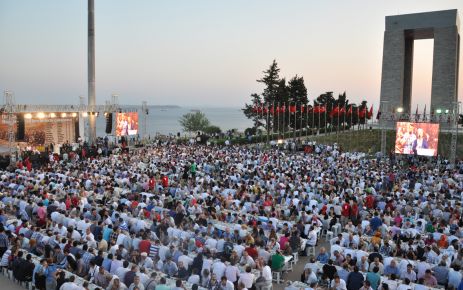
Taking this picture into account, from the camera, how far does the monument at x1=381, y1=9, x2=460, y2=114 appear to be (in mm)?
42094

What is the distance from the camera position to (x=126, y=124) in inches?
1410

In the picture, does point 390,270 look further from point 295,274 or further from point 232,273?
point 232,273

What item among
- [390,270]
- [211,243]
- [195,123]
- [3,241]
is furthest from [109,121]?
[195,123]

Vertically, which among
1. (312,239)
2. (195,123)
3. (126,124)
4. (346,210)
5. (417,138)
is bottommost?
(312,239)

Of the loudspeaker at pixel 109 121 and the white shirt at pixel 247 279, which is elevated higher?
the loudspeaker at pixel 109 121

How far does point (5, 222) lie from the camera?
11727mm

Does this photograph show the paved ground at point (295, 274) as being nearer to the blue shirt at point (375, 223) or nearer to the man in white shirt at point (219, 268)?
the man in white shirt at point (219, 268)

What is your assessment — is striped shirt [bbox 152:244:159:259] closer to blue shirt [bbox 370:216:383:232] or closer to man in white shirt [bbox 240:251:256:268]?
man in white shirt [bbox 240:251:256:268]

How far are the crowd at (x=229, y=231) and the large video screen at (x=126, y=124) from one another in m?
15.7

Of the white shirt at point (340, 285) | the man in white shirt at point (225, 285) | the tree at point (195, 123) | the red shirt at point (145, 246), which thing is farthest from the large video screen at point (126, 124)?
the tree at point (195, 123)

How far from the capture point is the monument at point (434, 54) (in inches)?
1657

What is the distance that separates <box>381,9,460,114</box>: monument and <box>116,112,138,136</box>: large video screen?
23581 millimetres

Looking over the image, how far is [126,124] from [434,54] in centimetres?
3101

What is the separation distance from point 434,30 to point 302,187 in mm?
33878
